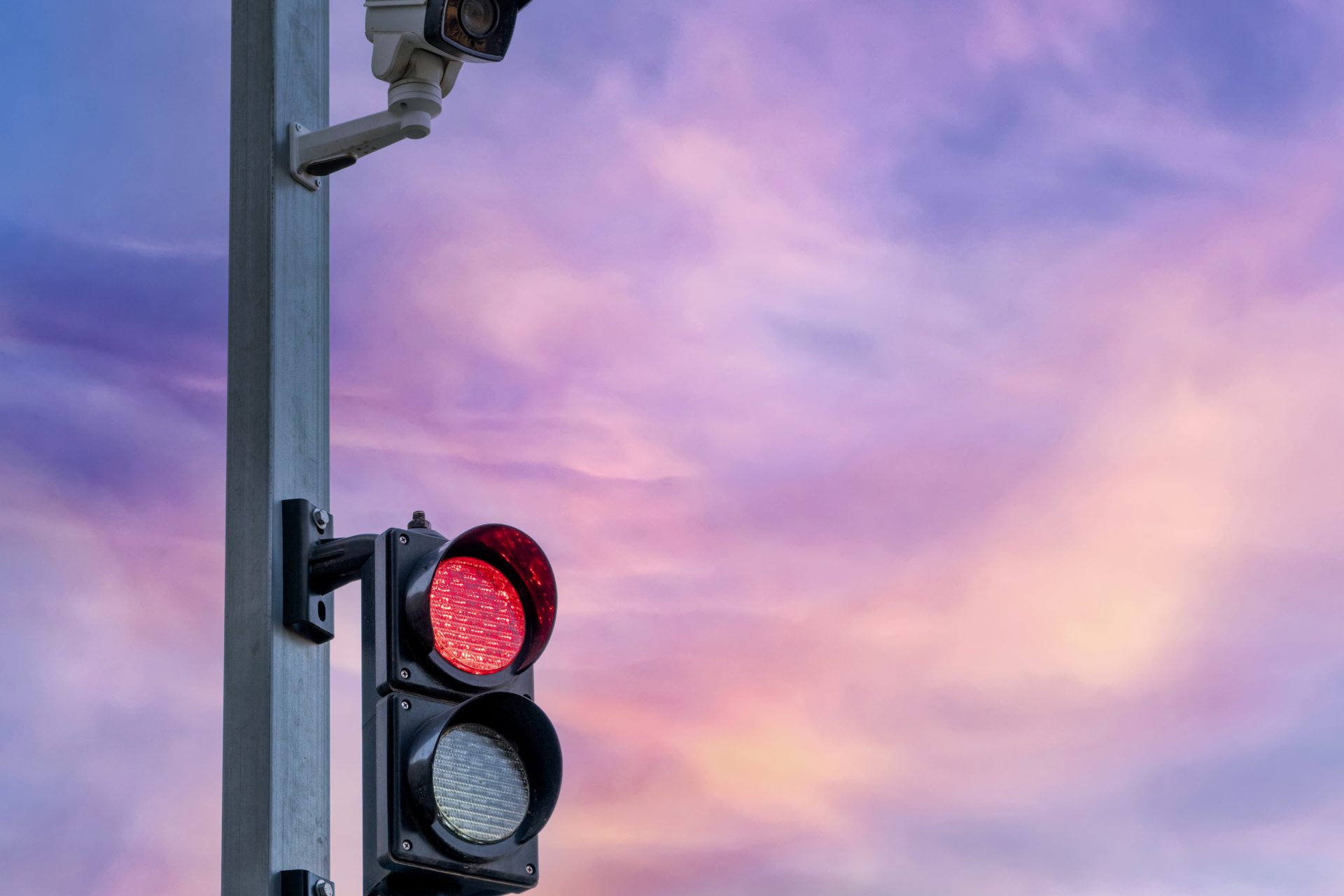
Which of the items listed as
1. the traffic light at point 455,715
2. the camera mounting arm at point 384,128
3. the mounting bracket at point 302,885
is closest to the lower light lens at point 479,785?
the traffic light at point 455,715

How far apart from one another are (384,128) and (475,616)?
120 centimetres

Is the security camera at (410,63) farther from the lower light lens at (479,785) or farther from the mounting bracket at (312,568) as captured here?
the lower light lens at (479,785)

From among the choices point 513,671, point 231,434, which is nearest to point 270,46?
point 231,434

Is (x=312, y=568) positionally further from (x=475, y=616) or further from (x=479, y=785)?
(x=479, y=785)

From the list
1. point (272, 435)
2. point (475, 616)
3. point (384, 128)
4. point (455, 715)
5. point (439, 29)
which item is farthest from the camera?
point (384, 128)

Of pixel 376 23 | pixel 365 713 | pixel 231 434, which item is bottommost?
pixel 365 713

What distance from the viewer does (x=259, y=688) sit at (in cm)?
380

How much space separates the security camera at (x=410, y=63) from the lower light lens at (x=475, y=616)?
1089 millimetres

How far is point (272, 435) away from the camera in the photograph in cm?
396

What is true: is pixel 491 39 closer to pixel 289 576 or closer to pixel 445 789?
pixel 289 576

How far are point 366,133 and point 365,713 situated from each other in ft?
4.52

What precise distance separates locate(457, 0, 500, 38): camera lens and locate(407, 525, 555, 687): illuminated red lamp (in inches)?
42.3

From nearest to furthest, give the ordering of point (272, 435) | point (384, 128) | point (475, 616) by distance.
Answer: point (475, 616) → point (272, 435) → point (384, 128)

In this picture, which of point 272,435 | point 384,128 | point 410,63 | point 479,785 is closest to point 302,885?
point 479,785
